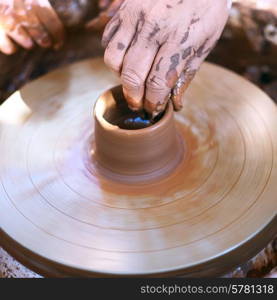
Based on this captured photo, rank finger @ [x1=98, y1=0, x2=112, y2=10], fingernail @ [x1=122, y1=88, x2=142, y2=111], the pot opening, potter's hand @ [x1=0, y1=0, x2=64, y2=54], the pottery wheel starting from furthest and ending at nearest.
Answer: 1. finger @ [x1=98, y1=0, x2=112, y2=10]
2. potter's hand @ [x1=0, y1=0, x2=64, y2=54]
3. the pot opening
4. fingernail @ [x1=122, y1=88, x2=142, y2=111]
5. the pottery wheel

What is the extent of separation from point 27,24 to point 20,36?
7 centimetres

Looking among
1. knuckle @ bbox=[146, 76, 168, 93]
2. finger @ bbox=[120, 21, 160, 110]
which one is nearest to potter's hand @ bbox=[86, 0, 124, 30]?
finger @ bbox=[120, 21, 160, 110]

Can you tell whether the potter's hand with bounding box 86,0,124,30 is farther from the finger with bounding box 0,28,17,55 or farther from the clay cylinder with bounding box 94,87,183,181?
the clay cylinder with bounding box 94,87,183,181

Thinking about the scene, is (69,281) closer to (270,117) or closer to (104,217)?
(104,217)

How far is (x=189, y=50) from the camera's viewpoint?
5.08 ft

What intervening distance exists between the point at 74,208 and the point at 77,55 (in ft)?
5.50

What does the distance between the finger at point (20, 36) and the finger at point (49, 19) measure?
10 centimetres

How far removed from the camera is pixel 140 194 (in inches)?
63.7

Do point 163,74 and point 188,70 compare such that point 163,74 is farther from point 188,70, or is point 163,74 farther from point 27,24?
point 27,24

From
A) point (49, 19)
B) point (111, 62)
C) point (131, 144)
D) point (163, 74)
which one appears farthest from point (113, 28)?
point (49, 19)

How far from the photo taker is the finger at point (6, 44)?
2.16 metres

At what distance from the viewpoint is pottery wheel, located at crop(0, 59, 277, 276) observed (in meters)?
1.45

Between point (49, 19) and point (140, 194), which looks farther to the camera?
point (49, 19)

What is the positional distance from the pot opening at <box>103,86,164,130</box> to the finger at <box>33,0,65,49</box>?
71 centimetres
